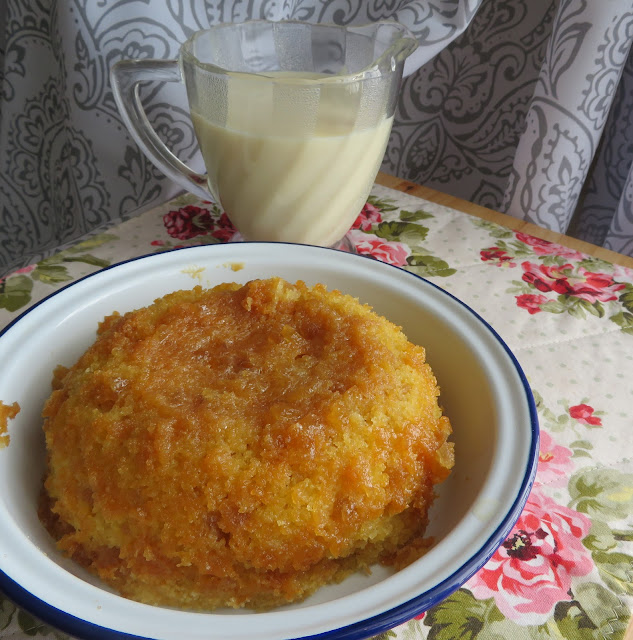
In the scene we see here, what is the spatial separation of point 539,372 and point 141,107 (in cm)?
90

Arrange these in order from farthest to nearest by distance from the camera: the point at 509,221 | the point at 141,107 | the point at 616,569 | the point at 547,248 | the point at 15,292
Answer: the point at 509,221 < the point at 547,248 < the point at 141,107 < the point at 15,292 < the point at 616,569

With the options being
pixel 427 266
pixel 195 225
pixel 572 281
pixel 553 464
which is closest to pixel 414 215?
pixel 427 266

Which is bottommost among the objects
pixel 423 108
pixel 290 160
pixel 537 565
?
pixel 537 565

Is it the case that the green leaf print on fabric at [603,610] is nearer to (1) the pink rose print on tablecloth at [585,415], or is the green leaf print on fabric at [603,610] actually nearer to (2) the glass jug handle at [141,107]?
(1) the pink rose print on tablecloth at [585,415]

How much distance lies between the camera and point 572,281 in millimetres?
1226

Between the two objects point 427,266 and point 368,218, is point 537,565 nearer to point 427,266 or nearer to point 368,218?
point 427,266

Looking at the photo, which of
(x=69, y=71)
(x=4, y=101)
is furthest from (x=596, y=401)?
(x=4, y=101)

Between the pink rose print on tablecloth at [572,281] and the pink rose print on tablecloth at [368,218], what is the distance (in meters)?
0.34

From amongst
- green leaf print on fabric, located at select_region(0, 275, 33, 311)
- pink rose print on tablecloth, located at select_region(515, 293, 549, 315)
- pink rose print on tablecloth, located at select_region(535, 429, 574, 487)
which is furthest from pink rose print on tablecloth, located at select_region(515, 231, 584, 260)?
green leaf print on fabric, located at select_region(0, 275, 33, 311)

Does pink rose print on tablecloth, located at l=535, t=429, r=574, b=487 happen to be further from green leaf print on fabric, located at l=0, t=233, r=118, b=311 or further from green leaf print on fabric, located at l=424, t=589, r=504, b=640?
green leaf print on fabric, located at l=0, t=233, r=118, b=311

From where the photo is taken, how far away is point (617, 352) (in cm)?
104

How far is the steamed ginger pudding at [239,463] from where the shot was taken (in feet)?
1.91

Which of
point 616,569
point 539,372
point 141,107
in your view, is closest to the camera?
point 616,569

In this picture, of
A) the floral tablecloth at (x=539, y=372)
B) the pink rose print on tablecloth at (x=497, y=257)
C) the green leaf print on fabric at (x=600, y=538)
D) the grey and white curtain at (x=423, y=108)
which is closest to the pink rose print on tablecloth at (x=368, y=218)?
the floral tablecloth at (x=539, y=372)
